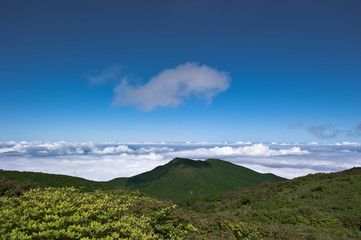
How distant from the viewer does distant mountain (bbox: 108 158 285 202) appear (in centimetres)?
7356

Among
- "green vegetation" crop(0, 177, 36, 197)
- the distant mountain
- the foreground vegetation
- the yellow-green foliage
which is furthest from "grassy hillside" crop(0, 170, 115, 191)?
the distant mountain

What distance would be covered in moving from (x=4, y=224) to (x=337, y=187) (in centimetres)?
3169

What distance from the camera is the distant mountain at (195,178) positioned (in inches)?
2896

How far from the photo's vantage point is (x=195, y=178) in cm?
7931

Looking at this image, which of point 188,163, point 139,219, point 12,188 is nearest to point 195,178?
point 188,163

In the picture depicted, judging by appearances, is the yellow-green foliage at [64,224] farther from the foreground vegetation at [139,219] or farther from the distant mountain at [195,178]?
the distant mountain at [195,178]

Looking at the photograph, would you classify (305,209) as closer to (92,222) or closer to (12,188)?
(92,222)

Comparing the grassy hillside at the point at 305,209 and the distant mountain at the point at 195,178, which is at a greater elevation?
the grassy hillside at the point at 305,209

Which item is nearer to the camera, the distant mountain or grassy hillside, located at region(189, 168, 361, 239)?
grassy hillside, located at region(189, 168, 361, 239)

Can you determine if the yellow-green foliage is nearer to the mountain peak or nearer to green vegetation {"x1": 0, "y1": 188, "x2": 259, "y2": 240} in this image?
green vegetation {"x1": 0, "y1": 188, "x2": 259, "y2": 240}

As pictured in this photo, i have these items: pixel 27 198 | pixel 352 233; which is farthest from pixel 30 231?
pixel 352 233

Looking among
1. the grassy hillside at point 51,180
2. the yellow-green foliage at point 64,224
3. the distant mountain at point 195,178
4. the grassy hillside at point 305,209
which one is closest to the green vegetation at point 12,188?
the yellow-green foliage at point 64,224

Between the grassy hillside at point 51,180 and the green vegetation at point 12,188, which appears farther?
the grassy hillside at point 51,180

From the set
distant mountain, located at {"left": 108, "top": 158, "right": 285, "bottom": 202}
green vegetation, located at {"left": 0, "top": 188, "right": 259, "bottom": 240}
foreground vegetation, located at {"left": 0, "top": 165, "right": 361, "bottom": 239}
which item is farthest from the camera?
distant mountain, located at {"left": 108, "top": 158, "right": 285, "bottom": 202}
